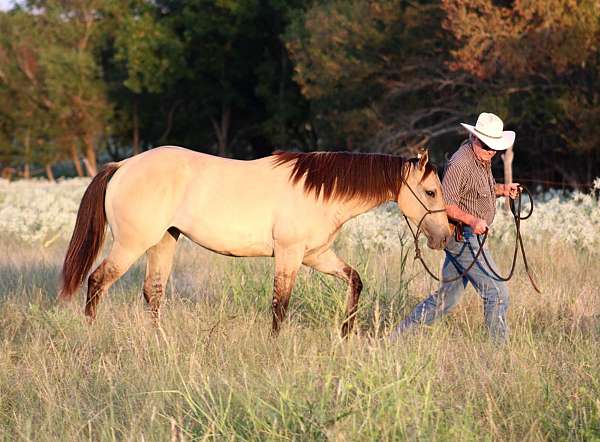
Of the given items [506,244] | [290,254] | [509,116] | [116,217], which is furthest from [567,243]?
[509,116]

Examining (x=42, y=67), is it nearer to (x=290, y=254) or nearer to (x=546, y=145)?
(x=546, y=145)

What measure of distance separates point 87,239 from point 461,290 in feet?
10.5

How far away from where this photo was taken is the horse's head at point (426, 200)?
6234mm

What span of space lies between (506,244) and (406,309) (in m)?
3.79

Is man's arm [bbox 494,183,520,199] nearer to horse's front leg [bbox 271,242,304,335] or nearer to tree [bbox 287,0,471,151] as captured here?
horse's front leg [bbox 271,242,304,335]

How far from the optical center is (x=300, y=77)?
2655 centimetres

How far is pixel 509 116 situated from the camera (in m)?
20.0

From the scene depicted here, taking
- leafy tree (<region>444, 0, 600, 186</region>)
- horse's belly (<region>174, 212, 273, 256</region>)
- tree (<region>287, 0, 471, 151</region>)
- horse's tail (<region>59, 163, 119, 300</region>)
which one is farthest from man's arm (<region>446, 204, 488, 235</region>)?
tree (<region>287, 0, 471, 151</region>)

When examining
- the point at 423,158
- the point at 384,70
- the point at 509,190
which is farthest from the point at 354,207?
the point at 384,70

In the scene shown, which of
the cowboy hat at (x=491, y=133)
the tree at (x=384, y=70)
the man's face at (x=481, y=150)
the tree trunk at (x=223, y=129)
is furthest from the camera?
the tree trunk at (x=223, y=129)

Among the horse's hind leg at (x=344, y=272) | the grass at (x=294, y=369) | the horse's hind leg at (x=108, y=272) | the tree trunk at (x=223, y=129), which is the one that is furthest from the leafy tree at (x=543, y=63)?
the tree trunk at (x=223, y=129)

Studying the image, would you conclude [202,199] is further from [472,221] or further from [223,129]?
[223,129]

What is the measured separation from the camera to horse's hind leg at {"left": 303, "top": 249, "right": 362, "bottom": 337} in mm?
6668

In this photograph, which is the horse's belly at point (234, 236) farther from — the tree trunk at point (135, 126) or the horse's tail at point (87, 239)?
the tree trunk at point (135, 126)
